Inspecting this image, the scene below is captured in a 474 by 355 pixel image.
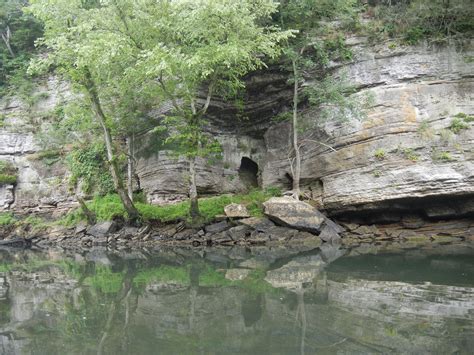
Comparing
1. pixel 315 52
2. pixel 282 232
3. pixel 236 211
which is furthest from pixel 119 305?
pixel 315 52

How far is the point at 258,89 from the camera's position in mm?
21516

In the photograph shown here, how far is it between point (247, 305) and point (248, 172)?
16.6m

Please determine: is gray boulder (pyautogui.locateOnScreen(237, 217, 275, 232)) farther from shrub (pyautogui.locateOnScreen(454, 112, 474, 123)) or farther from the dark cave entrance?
shrub (pyautogui.locateOnScreen(454, 112, 474, 123))

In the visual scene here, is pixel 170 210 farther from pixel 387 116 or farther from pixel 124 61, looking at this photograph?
pixel 387 116

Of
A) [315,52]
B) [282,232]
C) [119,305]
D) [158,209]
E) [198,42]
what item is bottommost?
[119,305]

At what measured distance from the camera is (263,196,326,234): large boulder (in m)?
16.3

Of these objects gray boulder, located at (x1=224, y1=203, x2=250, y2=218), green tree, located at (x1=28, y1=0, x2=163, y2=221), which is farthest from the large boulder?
green tree, located at (x1=28, y1=0, x2=163, y2=221)

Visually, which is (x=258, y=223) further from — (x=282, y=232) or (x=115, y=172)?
(x=115, y=172)

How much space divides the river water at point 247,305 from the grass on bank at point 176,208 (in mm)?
5219

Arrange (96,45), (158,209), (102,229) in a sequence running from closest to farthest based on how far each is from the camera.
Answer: (96,45), (102,229), (158,209)

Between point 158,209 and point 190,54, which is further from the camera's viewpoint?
point 158,209

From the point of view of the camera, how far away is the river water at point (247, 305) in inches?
206

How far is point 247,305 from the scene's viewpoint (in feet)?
23.4

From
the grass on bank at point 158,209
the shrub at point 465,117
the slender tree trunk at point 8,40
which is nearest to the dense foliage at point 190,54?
the shrub at point 465,117
